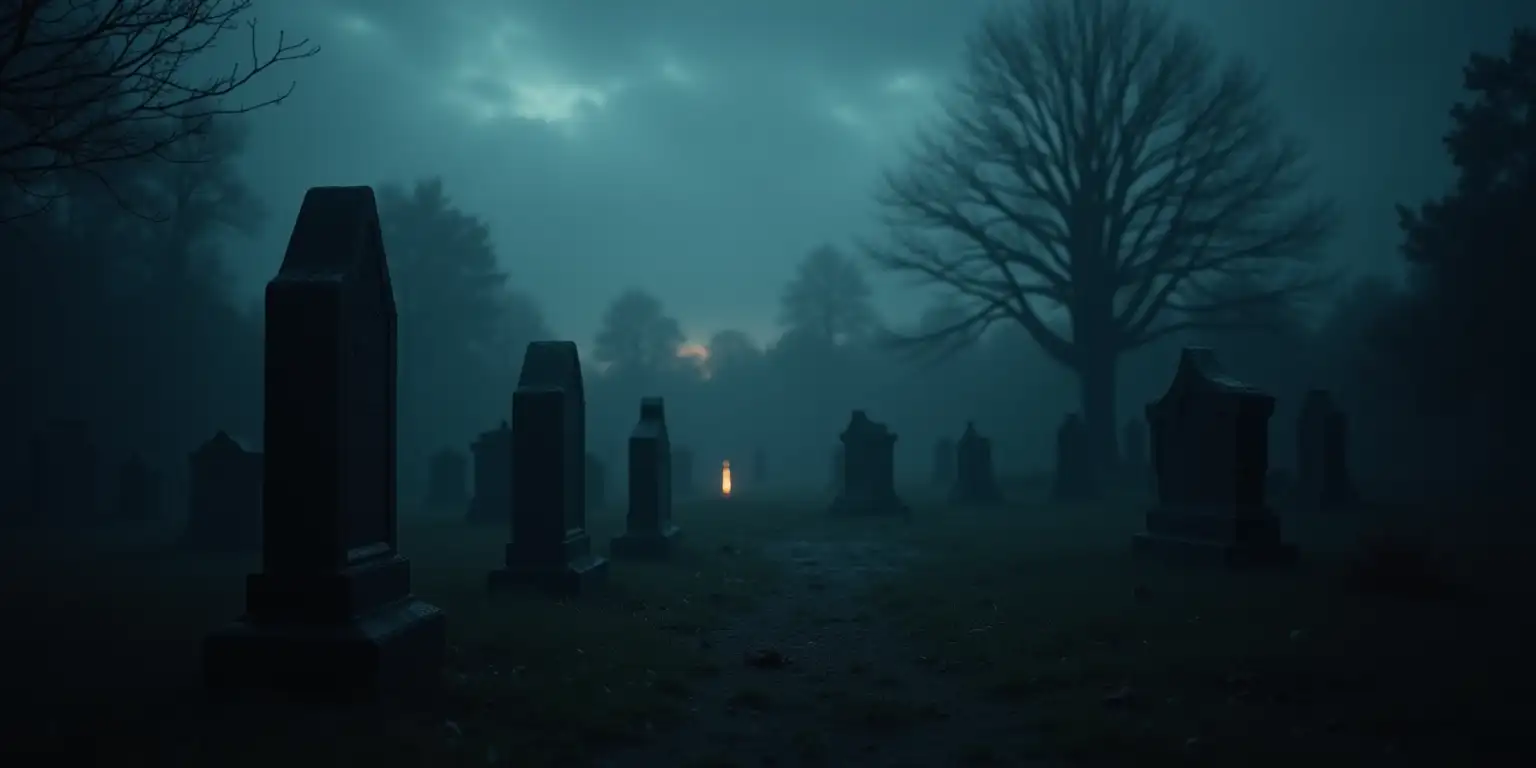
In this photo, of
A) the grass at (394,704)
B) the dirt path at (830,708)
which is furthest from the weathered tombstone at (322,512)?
the dirt path at (830,708)

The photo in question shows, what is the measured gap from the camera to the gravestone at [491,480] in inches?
764

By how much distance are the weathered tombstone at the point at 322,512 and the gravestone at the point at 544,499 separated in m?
3.56

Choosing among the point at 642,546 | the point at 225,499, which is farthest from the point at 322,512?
the point at 225,499

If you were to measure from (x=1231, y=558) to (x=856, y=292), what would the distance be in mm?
53148

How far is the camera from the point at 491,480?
64.3 feet

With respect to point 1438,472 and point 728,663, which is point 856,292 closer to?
point 1438,472

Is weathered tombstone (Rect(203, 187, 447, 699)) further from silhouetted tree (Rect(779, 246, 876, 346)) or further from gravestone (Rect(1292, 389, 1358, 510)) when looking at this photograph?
silhouetted tree (Rect(779, 246, 876, 346))

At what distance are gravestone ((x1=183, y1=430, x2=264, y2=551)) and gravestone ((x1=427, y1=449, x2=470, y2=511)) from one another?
34.0ft

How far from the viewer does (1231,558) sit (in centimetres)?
1066

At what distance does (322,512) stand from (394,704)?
1.23 meters

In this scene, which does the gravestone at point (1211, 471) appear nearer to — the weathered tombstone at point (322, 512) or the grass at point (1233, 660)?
the grass at point (1233, 660)

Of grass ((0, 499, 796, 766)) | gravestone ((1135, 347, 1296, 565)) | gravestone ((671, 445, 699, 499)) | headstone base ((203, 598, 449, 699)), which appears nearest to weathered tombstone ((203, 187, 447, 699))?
headstone base ((203, 598, 449, 699))

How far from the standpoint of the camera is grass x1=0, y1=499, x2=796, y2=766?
14.7 ft

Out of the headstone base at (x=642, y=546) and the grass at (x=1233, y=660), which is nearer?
the grass at (x=1233, y=660)
